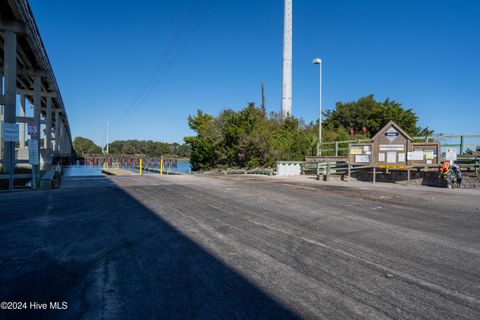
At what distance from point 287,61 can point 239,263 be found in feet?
154

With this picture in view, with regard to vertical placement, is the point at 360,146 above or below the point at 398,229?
above

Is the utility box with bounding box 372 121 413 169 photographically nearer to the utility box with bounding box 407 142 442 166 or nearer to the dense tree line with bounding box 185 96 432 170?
the utility box with bounding box 407 142 442 166

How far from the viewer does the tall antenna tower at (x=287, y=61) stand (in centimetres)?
4688

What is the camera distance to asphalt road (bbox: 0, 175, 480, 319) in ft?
9.87

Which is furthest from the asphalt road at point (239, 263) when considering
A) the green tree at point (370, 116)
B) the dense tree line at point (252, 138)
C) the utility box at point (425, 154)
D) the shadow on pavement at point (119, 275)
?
the green tree at point (370, 116)

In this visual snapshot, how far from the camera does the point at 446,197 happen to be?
11.5m

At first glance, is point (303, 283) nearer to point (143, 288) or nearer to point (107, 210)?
point (143, 288)

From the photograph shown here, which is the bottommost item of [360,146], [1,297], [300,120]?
[1,297]

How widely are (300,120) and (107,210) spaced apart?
108 feet

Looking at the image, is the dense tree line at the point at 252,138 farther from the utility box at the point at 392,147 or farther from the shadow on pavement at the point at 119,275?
the shadow on pavement at the point at 119,275

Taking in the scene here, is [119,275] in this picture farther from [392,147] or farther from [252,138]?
[252,138]

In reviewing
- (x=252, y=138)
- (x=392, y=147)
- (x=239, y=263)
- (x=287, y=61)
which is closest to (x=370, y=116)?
(x=287, y=61)

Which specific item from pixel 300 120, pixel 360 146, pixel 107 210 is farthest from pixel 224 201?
pixel 300 120

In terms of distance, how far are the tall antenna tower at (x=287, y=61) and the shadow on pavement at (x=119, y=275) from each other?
42534mm
